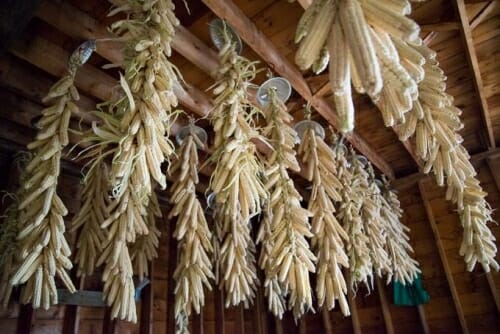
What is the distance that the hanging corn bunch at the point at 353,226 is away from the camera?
271cm

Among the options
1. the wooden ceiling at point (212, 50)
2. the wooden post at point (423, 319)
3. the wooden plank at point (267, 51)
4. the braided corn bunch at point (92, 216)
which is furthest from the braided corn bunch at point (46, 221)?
the wooden post at point (423, 319)

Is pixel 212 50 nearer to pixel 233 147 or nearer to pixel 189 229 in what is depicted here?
pixel 233 147

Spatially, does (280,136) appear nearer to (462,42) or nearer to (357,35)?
(357,35)

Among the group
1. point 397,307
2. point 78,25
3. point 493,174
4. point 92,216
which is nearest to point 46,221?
point 92,216

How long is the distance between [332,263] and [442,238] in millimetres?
3311

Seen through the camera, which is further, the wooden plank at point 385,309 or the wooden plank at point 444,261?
the wooden plank at point 385,309

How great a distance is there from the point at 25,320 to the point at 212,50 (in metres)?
2.84

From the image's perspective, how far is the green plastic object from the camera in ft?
14.3

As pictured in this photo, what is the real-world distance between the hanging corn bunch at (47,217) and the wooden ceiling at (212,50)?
0.42 m

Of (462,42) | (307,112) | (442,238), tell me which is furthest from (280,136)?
(442,238)

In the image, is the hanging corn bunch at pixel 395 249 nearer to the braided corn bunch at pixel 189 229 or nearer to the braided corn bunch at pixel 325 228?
the braided corn bunch at pixel 325 228

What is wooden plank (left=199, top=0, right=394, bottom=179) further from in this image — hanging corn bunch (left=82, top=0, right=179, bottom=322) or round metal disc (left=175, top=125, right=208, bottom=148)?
round metal disc (left=175, top=125, right=208, bottom=148)

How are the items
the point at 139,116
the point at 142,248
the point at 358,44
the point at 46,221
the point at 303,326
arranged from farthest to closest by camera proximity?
the point at 303,326
the point at 142,248
the point at 46,221
the point at 139,116
the point at 358,44

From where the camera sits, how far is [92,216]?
7.27 ft
